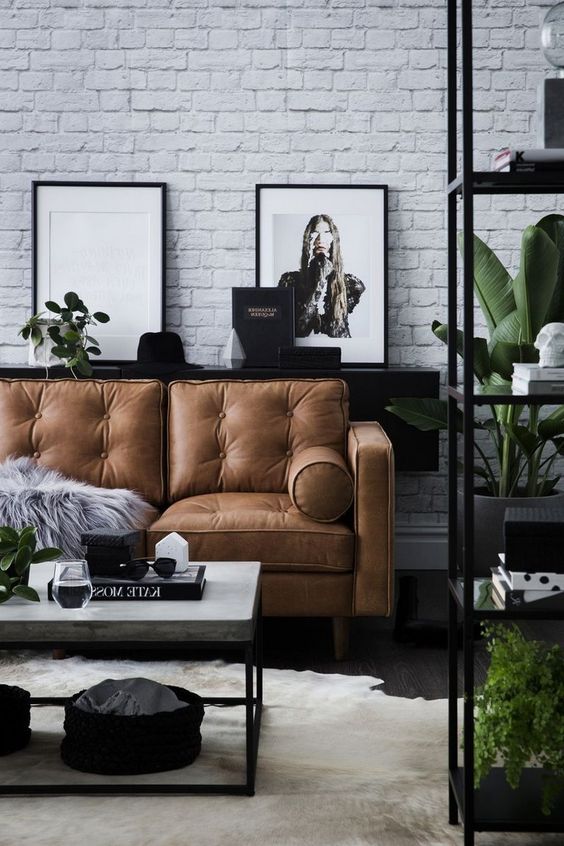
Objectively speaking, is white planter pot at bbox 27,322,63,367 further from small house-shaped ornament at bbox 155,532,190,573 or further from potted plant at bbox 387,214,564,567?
small house-shaped ornament at bbox 155,532,190,573

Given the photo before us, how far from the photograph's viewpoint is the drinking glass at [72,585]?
2.23 metres

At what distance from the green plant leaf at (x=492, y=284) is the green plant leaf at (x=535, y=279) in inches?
6.8

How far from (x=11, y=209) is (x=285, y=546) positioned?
87.7 inches

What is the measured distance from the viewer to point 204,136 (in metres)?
4.53

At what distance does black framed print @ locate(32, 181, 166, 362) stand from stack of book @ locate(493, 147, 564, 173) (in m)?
2.81

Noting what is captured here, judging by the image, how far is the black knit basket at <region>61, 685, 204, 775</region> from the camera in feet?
7.59

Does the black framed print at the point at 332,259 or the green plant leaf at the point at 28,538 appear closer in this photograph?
the green plant leaf at the point at 28,538

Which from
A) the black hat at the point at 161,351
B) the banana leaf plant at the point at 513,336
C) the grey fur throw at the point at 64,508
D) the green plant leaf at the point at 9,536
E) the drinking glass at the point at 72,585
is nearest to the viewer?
the drinking glass at the point at 72,585

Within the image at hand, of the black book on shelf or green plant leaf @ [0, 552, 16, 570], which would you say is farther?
the black book on shelf

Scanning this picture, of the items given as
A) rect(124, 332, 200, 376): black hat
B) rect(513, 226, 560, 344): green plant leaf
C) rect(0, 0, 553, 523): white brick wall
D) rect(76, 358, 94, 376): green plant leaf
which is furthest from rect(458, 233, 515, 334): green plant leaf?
rect(76, 358, 94, 376): green plant leaf

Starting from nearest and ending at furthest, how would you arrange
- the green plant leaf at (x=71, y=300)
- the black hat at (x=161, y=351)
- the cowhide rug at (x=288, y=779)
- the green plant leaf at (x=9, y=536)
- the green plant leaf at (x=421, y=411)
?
the cowhide rug at (x=288, y=779), the green plant leaf at (x=9, y=536), the green plant leaf at (x=421, y=411), the green plant leaf at (x=71, y=300), the black hat at (x=161, y=351)

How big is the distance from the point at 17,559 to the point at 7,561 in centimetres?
2

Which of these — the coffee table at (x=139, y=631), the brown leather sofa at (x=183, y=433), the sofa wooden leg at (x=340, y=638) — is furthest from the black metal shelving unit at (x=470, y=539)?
the brown leather sofa at (x=183, y=433)

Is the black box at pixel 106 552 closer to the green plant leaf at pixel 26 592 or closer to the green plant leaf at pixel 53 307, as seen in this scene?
the green plant leaf at pixel 26 592
